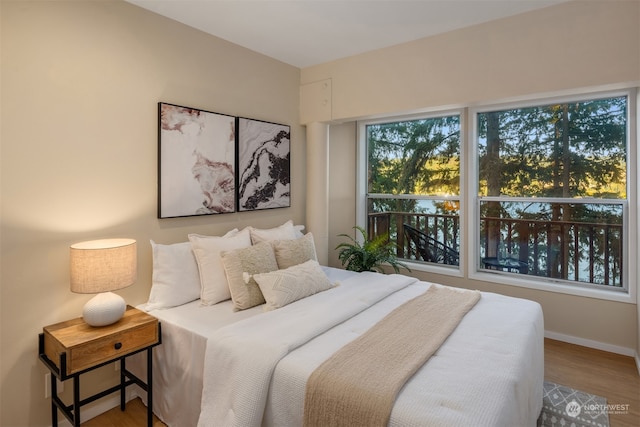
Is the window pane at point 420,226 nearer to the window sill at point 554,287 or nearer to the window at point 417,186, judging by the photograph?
the window at point 417,186

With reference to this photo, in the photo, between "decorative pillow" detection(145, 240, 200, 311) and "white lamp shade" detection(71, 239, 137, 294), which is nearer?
"white lamp shade" detection(71, 239, 137, 294)

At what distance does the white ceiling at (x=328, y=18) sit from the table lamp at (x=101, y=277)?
175cm

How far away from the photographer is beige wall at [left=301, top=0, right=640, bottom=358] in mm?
2465

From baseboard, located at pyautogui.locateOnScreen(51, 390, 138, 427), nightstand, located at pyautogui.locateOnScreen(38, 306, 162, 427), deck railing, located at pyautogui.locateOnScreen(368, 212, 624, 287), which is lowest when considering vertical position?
baseboard, located at pyautogui.locateOnScreen(51, 390, 138, 427)

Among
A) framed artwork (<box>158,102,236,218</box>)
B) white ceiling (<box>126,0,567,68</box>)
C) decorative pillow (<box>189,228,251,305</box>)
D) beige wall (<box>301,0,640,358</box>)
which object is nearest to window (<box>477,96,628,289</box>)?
beige wall (<box>301,0,640,358</box>)

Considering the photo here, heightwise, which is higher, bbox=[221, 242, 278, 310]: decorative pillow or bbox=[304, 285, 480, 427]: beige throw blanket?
bbox=[221, 242, 278, 310]: decorative pillow

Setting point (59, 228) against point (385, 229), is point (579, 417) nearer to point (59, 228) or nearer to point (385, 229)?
point (385, 229)

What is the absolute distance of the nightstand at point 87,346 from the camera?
1.79 meters

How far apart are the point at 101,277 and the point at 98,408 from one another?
3.31 feet

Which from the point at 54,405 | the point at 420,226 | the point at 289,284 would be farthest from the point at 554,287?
the point at 54,405

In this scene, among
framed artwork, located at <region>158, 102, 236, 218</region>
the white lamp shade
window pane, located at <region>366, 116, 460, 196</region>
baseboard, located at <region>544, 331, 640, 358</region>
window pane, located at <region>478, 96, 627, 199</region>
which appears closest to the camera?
the white lamp shade

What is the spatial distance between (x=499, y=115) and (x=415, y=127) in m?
0.89

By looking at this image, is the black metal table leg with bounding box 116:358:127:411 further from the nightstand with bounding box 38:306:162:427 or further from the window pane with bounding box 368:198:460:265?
the window pane with bounding box 368:198:460:265

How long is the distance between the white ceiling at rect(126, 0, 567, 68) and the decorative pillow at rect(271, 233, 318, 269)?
175cm
